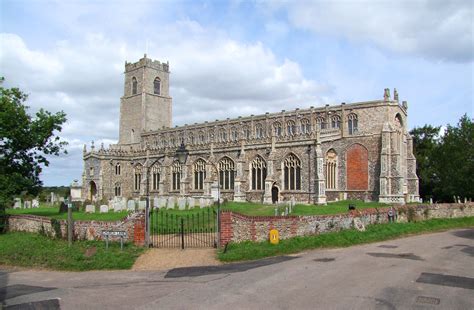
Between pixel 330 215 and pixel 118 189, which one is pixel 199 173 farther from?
pixel 330 215

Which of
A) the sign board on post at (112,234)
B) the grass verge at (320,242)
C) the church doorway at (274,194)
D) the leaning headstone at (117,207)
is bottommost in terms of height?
the grass verge at (320,242)

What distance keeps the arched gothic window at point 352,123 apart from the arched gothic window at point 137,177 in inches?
1008

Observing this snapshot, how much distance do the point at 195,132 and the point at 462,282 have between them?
45497mm

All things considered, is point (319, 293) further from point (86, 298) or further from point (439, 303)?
point (86, 298)

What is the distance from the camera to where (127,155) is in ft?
178

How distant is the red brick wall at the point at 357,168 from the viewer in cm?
3847

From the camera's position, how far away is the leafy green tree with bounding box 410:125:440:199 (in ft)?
160

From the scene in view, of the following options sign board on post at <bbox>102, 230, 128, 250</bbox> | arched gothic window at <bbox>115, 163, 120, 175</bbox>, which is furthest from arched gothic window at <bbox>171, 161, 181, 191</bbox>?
sign board on post at <bbox>102, 230, 128, 250</bbox>

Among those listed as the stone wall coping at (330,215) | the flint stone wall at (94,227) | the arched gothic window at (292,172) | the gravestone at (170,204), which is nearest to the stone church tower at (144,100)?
the arched gothic window at (292,172)

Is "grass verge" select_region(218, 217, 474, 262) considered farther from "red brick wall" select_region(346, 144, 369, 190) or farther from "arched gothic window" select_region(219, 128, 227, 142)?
"arched gothic window" select_region(219, 128, 227, 142)

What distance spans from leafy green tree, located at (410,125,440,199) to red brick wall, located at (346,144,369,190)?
13489 millimetres

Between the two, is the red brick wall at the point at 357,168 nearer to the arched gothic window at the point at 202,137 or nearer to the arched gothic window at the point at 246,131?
the arched gothic window at the point at 246,131

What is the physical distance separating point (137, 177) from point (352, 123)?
26.7m

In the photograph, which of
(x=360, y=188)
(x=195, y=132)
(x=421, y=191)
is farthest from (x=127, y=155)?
(x=421, y=191)
